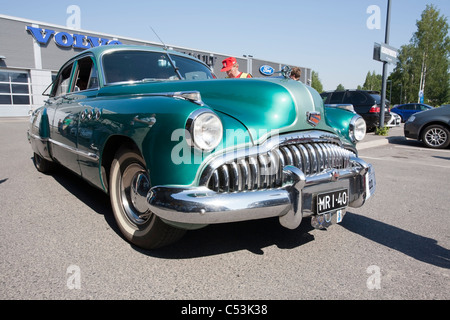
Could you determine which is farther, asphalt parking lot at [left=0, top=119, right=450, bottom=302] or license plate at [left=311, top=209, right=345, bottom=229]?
license plate at [left=311, top=209, right=345, bottom=229]

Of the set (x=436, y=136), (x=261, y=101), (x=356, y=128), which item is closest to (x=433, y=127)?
(x=436, y=136)

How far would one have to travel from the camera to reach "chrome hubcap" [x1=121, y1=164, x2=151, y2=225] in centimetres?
243

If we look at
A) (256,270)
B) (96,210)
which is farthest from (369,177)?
(96,210)

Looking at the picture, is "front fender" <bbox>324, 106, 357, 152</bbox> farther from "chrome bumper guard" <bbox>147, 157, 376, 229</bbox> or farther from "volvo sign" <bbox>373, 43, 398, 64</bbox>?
"volvo sign" <bbox>373, 43, 398, 64</bbox>

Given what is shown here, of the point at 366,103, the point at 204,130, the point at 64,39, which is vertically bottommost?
the point at 204,130

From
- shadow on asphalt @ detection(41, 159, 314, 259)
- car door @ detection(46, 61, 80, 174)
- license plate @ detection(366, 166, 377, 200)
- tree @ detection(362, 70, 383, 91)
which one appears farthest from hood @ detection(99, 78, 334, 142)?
tree @ detection(362, 70, 383, 91)

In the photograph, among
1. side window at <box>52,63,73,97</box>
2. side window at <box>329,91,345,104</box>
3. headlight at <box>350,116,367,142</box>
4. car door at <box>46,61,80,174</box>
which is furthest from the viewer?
side window at <box>329,91,345,104</box>

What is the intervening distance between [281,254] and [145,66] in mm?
2289

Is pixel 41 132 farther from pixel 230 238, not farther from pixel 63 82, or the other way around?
pixel 230 238

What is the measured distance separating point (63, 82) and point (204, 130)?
3.41 metres

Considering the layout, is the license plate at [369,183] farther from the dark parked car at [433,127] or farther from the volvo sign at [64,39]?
the volvo sign at [64,39]

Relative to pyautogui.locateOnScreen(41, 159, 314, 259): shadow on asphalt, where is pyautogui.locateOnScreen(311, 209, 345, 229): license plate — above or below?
above

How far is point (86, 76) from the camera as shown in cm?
366
